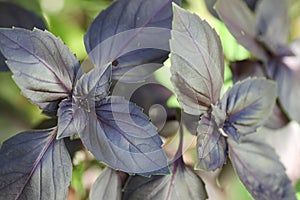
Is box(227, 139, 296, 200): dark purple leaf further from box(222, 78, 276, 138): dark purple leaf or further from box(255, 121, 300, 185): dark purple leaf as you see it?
box(255, 121, 300, 185): dark purple leaf

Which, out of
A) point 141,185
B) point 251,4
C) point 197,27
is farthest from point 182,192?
point 251,4

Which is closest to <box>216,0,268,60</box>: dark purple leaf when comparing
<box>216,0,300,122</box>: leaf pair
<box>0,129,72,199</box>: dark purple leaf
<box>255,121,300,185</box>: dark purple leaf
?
<box>216,0,300,122</box>: leaf pair

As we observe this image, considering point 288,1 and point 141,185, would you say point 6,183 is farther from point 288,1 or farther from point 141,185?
point 288,1

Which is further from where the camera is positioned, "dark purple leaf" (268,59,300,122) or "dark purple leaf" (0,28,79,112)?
"dark purple leaf" (268,59,300,122)

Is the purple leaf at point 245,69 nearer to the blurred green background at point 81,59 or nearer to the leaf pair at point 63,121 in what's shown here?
the blurred green background at point 81,59

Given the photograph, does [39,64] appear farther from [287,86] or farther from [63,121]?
[287,86]
